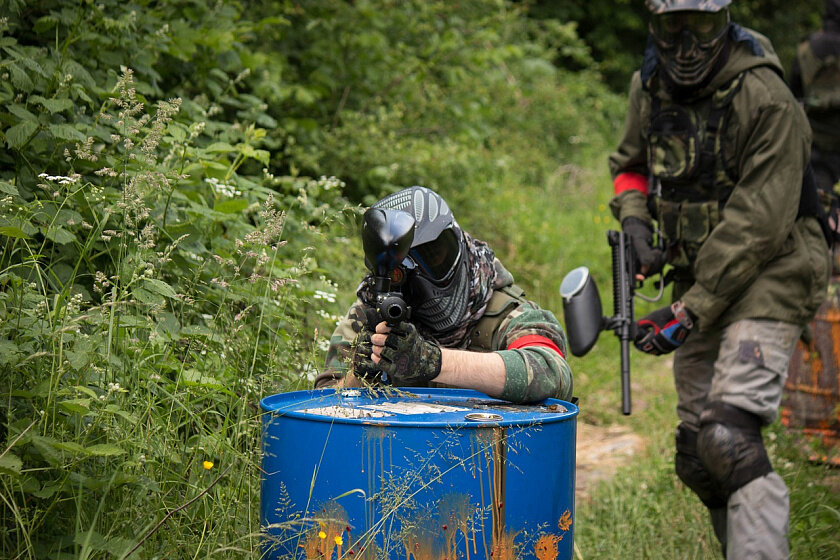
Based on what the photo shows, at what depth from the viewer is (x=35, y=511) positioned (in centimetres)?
213

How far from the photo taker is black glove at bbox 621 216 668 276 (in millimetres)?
4047

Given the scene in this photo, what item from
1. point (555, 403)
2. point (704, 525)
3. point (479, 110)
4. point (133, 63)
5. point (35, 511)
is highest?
point (479, 110)

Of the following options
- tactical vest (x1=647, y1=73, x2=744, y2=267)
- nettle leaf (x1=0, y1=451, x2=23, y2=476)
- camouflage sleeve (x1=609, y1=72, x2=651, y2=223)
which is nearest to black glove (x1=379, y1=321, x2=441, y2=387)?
nettle leaf (x1=0, y1=451, x2=23, y2=476)

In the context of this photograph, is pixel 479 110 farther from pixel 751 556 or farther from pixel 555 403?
pixel 555 403

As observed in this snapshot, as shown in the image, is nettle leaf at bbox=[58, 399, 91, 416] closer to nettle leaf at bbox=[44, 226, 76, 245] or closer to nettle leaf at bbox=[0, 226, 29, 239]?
nettle leaf at bbox=[0, 226, 29, 239]

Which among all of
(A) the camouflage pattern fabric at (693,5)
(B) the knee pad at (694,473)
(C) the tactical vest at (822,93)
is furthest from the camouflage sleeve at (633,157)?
(C) the tactical vest at (822,93)

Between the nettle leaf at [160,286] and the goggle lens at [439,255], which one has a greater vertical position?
the goggle lens at [439,255]

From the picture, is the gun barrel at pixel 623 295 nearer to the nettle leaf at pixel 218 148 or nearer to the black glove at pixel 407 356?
the black glove at pixel 407 356

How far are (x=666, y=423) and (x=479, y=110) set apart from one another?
3480mm

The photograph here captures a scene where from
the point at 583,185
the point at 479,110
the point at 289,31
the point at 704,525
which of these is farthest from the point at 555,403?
the point at 583,185

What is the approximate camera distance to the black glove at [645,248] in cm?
405

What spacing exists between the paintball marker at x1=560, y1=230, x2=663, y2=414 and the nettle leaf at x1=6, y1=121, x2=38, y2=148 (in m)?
1.98

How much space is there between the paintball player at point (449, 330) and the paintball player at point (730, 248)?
1204mm

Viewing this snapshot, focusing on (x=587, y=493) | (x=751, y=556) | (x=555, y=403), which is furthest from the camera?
(x=587, y=493)
